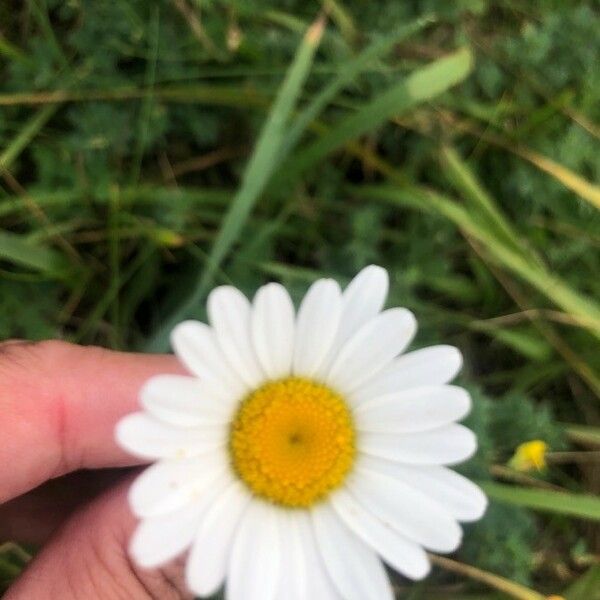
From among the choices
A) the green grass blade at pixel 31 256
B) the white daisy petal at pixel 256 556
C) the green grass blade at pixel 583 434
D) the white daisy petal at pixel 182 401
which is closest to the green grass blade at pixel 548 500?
the green grass blade at pixel 583 434

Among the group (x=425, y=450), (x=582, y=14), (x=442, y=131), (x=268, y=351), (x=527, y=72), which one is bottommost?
(x=425, y=450)

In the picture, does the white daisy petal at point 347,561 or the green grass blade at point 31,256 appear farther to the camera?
the green grass blade at point 31,256

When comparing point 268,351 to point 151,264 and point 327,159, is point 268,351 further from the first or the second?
point 327,159

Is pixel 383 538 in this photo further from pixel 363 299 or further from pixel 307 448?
pixel 363 299

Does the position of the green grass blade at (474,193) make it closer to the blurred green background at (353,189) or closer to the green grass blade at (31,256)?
the blurred green background at (353,189)

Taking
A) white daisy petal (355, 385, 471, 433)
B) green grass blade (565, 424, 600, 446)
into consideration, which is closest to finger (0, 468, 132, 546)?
white daisy petal (355, 385, 471, 433)

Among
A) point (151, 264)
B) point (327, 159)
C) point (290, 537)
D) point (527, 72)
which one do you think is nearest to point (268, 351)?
point (290, 537)
